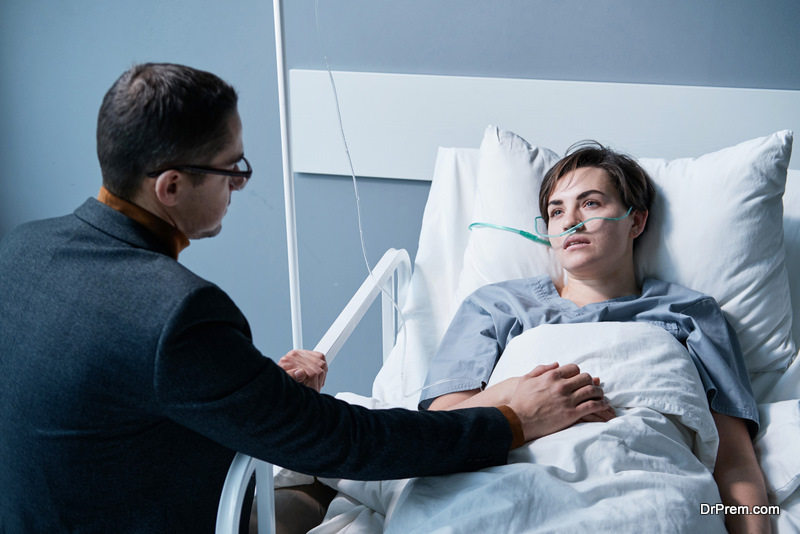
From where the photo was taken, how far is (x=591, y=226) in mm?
1650

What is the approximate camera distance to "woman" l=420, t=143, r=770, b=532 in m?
1.50

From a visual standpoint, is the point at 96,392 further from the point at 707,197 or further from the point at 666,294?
the point at 707,197

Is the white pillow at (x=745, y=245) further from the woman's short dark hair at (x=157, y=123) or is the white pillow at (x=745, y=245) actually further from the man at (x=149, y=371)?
the woman's short dark hair at (x=157, y=123)

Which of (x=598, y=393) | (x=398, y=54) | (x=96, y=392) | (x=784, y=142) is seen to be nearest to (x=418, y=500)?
(x=598, y=393)

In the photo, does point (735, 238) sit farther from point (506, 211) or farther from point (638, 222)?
point (506, 211)

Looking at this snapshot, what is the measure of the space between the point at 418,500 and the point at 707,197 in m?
1.00

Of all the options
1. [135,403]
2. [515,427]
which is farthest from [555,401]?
[135,403]

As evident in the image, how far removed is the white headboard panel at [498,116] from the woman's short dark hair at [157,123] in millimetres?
1124

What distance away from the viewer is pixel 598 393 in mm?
1270

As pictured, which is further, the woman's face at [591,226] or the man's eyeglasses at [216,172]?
the woman's face at [591,226]

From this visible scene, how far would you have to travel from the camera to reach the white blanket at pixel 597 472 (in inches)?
42.1

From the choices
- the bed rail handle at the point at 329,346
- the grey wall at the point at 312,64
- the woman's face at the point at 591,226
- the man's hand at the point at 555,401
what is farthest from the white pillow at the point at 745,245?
the bed rail handle at the point at 329,346

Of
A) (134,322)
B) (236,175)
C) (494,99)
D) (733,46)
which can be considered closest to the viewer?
(134,322)

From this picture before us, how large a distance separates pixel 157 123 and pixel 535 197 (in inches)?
41.9
